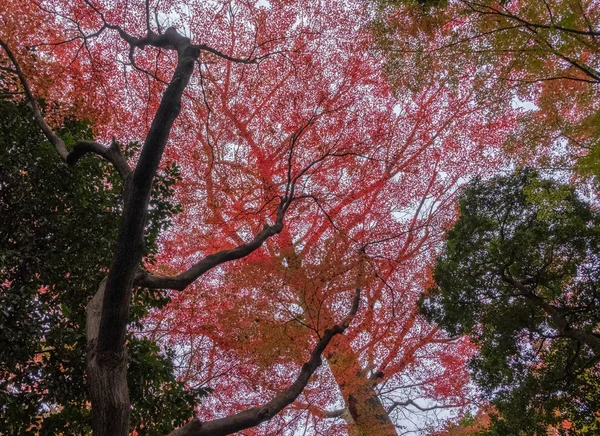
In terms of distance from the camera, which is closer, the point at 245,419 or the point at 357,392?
the point at 245,419

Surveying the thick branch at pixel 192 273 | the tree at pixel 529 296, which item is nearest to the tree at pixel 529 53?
the tree at pixel 529 296

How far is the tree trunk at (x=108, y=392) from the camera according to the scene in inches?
122

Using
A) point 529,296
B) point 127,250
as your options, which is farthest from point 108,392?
point 529,296

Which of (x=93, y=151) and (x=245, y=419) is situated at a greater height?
(x=93, y=151)

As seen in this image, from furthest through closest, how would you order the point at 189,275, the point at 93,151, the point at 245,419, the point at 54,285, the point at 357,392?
1. the point at 357,392
2. the point at 54,285
3. the point at 93,151
4. the point at 189,275
5. the point at 245,419

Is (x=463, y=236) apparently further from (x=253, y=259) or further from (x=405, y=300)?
(x=253, y=259)

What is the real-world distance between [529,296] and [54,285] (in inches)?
261

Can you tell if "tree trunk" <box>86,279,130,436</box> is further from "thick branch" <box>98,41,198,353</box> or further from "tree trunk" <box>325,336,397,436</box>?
"tree trunk" <box>325,336,397,436</box>

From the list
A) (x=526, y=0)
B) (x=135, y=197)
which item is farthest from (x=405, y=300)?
(x=135, y=197)

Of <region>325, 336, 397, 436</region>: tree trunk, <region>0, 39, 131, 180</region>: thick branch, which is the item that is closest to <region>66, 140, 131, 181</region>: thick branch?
<region>0, 39, 131, 180</region>: thick branch

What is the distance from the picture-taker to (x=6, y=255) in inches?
169

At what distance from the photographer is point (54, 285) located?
516 cm

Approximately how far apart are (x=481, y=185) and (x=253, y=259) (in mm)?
5530

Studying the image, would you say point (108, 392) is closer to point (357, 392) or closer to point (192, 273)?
point (192, 273)
